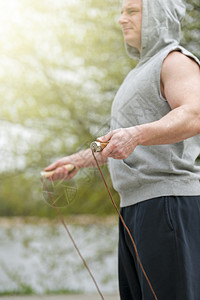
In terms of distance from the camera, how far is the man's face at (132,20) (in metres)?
1.26

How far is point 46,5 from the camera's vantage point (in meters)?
3.55

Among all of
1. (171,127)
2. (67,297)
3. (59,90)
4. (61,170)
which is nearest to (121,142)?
(171,127)

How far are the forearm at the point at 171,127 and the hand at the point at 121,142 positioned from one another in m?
0.02

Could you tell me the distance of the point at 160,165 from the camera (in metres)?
1.10

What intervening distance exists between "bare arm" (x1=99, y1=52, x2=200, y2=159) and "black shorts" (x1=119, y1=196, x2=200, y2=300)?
20cm

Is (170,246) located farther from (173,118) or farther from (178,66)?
(178,66)

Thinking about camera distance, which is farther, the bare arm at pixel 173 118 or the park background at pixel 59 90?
the park background at pixel 59 90

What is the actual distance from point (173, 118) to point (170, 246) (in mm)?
324

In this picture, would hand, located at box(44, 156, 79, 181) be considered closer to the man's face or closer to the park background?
the man's face

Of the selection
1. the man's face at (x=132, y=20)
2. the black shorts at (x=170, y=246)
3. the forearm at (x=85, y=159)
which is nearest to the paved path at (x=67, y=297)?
the forearm at (x=85, y=159)

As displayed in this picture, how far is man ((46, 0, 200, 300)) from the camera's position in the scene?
0.98 metres

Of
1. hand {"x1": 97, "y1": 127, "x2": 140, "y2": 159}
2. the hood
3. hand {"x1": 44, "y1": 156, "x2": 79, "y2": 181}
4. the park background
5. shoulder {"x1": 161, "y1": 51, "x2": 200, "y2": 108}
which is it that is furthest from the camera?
the park background

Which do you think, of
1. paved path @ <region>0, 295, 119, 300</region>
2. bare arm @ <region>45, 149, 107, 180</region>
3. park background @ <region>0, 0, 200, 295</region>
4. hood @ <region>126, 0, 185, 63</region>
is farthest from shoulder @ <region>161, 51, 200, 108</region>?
paved path @ <region>0, 295, 119, 300</region>

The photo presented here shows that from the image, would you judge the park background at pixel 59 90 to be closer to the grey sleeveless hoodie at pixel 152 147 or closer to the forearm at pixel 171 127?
the grey sleeveless hoodie at pixel 152 147
